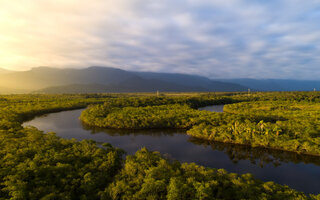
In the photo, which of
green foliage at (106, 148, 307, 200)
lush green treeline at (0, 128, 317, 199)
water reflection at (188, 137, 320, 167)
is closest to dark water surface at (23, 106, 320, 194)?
water reflection at (188, 137, 320, 167)

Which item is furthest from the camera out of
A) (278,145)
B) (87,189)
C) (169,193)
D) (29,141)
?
(278,145)

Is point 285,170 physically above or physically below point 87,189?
below

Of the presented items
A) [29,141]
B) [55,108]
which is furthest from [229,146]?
[55,108]

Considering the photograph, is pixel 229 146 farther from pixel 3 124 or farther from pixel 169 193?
pixel 3 124

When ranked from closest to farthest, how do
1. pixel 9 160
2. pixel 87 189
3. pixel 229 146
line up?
pixel 87 189
pixel 9 160
pixel 229 146

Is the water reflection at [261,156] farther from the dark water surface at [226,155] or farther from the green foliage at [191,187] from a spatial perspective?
the green foliage at [191,187]

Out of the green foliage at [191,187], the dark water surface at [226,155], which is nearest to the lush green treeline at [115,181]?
the green foliage at [191,187]

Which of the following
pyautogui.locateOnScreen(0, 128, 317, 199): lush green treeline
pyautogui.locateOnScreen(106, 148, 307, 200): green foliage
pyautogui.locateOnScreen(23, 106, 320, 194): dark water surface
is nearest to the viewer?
pyautogui.locateOnScreen(106, 148, 307, 200): green foliage

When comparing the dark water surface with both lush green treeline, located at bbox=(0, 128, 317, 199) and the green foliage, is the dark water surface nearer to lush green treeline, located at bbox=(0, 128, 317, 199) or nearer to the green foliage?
lush green treeline, located at bbox=(0, 128, 317, 199)
